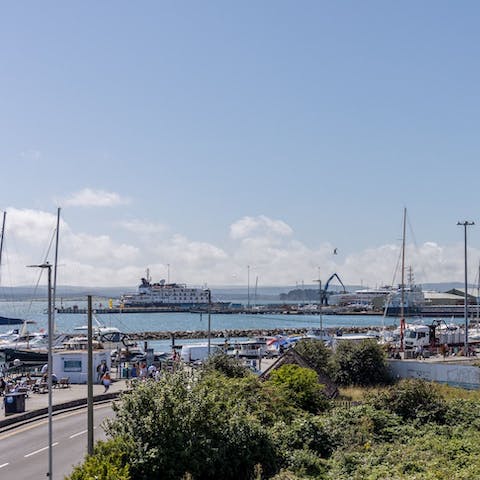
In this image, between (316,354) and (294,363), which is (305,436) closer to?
(294,363)

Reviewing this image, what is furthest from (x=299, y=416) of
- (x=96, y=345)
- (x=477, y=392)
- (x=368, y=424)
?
(x=96, y=345)

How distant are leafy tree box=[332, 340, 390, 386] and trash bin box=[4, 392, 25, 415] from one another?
22.6 m

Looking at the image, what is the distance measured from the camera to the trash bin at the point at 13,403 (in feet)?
109

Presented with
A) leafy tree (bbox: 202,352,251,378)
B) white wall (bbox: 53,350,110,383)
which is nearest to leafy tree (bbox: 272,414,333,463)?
leafy tree (bbox: 202,352,251,378)

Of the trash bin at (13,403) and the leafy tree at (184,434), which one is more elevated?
the leafy tree at (184,434)

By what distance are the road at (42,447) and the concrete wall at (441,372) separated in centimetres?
2336

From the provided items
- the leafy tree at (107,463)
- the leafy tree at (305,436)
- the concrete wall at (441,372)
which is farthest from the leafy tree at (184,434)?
the concrete wall at (441,372)

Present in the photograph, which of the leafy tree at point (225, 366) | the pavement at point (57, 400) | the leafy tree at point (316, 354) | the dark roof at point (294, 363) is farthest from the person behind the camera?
the leafy tree at point (316, 354)

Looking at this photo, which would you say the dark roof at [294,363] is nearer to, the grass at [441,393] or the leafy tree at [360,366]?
the grass at [441,393]

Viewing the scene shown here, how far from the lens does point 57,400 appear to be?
3716cm

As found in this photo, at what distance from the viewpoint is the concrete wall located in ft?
151

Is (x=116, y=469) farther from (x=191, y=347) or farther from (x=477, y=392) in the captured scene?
(x=191, y=347)

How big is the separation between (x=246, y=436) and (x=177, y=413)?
2.59 metres

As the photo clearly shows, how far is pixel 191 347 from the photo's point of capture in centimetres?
6631
